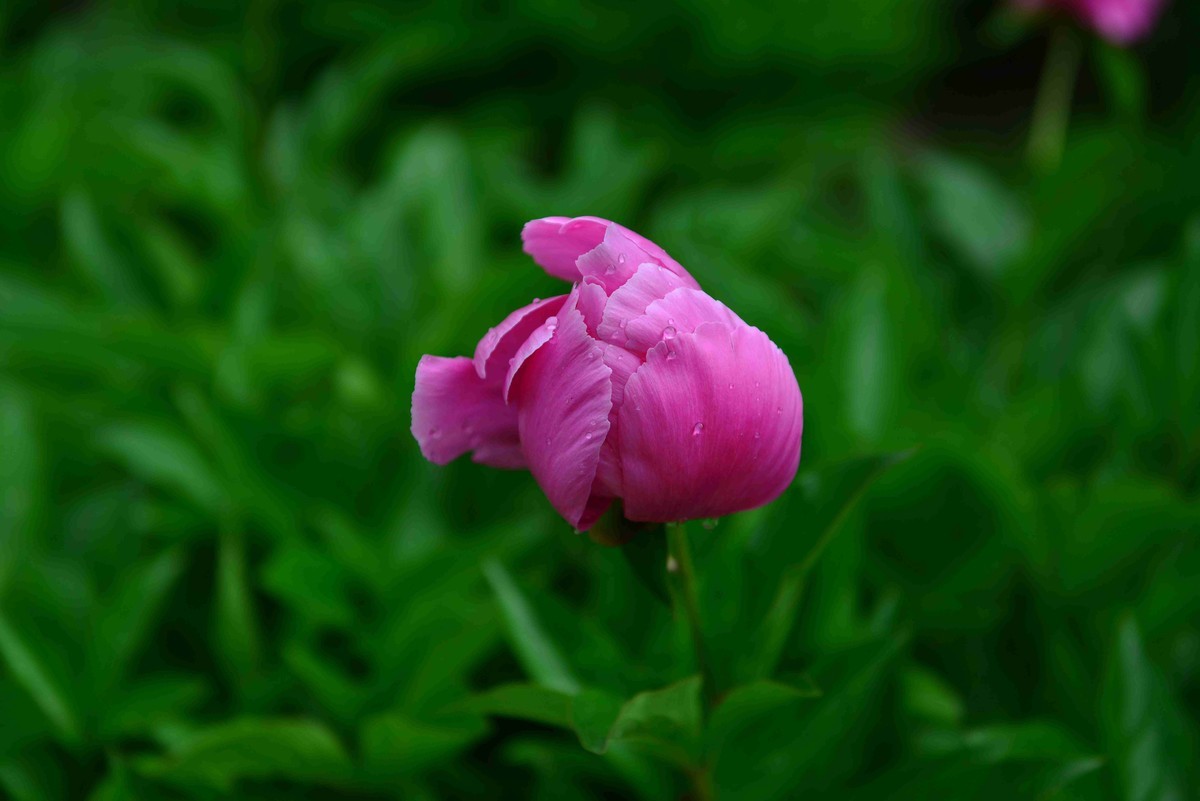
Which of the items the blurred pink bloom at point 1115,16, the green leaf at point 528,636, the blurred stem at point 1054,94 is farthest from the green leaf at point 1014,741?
the blurred stem at point 1054,94

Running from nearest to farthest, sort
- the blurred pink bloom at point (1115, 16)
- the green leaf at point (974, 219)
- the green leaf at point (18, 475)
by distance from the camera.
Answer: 1. the green leaf at point (18, 475)
2. the blurred pink bloom at point (1115, 16)
3. the green leaf at point (974, 219)

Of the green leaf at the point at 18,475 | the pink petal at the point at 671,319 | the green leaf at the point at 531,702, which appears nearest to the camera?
the pink petal at the point at 671,319

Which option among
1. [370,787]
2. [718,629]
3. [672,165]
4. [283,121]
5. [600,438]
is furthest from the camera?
[672,165]

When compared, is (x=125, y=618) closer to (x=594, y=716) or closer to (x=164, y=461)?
(x=164, y=461)

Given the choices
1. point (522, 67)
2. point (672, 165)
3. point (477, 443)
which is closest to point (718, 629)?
point (477, 443)

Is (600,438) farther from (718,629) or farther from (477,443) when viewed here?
(718,629)

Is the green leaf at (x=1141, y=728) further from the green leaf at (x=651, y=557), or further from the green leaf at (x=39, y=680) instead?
the green leaf at (x=39, y=680)

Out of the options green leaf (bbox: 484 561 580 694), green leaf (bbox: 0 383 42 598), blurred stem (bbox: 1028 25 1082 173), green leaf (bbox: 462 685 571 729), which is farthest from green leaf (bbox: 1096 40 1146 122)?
green leaf (bbox: 0 383 42 598)
